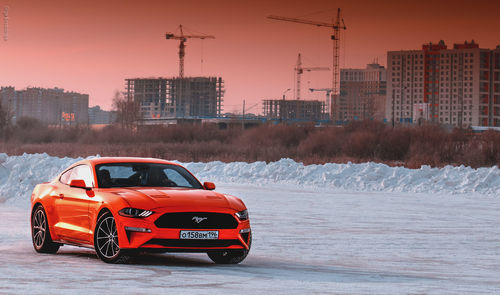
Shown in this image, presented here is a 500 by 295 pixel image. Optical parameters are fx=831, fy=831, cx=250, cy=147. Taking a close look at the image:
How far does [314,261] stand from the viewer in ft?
40.0

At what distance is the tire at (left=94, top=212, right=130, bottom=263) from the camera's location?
10445 mm

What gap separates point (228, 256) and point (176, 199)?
127 centimetres

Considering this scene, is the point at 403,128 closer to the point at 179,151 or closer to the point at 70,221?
the point at 179,151

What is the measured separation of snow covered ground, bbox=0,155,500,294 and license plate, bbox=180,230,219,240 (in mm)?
419

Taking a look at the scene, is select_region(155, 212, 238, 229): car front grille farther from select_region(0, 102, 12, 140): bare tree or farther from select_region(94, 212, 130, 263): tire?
select_region(0, 102, 12, 140): bare tree

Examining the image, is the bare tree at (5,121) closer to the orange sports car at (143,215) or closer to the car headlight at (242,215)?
the orange sports car at (143,215)

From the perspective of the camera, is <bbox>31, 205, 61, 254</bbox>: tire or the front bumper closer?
the front bumper

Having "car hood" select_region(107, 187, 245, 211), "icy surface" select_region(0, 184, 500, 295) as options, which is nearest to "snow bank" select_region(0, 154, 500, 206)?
"icy surface" select_region(0, 184, 500, 295)

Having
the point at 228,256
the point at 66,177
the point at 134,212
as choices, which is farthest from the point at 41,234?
the point at 228,256

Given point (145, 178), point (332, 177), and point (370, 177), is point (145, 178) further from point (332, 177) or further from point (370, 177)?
point (332, 177)

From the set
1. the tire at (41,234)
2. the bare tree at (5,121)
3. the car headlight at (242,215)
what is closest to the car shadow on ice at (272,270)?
the tire at (41,234)

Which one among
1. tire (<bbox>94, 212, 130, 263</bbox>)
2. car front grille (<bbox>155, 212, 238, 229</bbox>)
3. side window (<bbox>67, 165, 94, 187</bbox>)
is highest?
side window (<bbox>67, 165, 94, 187</bbox>)

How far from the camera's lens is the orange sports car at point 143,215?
10211 mm

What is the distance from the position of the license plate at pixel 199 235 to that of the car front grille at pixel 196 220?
0.06m
